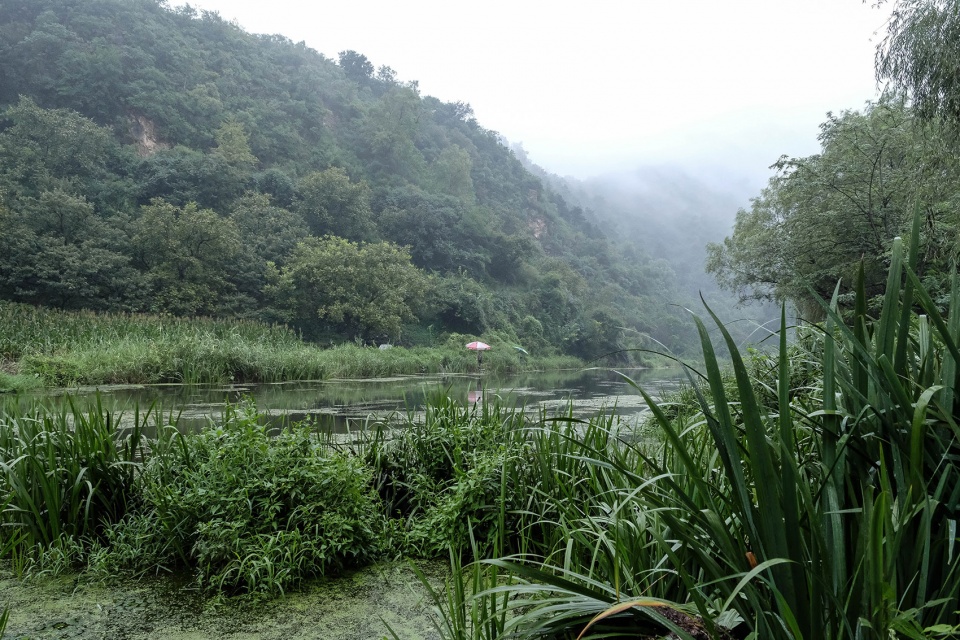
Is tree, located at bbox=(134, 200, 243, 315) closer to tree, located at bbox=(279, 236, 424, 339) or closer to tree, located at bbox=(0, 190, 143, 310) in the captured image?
tree, located at bbox=(0, 190, 143, 310)

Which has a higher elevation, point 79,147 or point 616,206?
point 616,206

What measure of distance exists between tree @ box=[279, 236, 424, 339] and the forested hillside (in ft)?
0.28

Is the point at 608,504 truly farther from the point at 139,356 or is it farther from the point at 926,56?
the point at 139,356

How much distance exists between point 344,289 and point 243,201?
7939mm

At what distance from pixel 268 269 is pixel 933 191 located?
21.6 meters

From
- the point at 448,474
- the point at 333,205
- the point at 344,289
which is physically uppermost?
the point at 333,205

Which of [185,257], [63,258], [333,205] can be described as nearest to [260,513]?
[63,258]

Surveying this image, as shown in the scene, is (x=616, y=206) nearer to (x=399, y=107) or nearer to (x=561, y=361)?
(x=399, y=107)

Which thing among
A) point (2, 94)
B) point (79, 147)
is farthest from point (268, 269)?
point (2, 94)

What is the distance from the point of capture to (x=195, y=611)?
6.57 ft

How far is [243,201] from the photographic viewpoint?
2777 cm

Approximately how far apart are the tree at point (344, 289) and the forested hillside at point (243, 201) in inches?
3.3

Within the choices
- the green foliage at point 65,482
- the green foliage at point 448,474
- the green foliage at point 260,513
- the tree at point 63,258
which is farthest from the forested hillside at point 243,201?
the green foliage at point 65,482


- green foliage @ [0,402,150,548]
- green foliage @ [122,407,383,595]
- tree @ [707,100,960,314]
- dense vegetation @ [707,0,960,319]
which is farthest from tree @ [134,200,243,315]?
green foliage @ [122,407,383,595]
